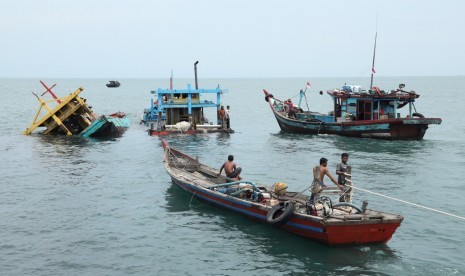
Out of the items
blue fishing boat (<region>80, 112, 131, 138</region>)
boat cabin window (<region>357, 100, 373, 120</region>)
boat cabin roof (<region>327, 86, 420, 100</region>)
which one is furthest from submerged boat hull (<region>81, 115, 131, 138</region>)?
boat cabin window (<region>357, 100, 373, 120</region>)

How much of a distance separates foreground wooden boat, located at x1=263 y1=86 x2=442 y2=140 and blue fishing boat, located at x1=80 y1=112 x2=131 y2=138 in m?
16.0

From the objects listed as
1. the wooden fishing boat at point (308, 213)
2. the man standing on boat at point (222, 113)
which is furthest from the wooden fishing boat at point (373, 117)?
the wooden fishing boat at point (308, 213)

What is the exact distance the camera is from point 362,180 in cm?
2502

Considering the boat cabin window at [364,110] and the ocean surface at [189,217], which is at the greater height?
the boat cabin window at [364,110]

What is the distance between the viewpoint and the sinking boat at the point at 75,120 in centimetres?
4000

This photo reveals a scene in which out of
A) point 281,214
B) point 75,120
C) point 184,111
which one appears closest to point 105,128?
point 75,120

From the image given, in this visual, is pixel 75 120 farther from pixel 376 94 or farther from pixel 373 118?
Result: pixel 376 94

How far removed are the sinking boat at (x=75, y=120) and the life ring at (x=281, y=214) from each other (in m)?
26.9

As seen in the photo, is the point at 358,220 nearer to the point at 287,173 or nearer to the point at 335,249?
the point at 335,249

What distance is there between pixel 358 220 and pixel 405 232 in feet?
12.4

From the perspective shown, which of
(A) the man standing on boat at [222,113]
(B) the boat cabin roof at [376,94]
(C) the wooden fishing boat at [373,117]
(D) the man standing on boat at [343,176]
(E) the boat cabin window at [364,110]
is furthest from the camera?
(A) the man standing on boat at [222,113]

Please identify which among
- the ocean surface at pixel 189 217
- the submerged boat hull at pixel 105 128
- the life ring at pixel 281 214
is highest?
the submerged boat hull at pixel 105 128

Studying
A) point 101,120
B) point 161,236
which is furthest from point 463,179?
point 101,120

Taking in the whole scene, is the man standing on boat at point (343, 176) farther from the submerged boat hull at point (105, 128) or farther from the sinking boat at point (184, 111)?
the submerged boat hull at point (105, 128)
